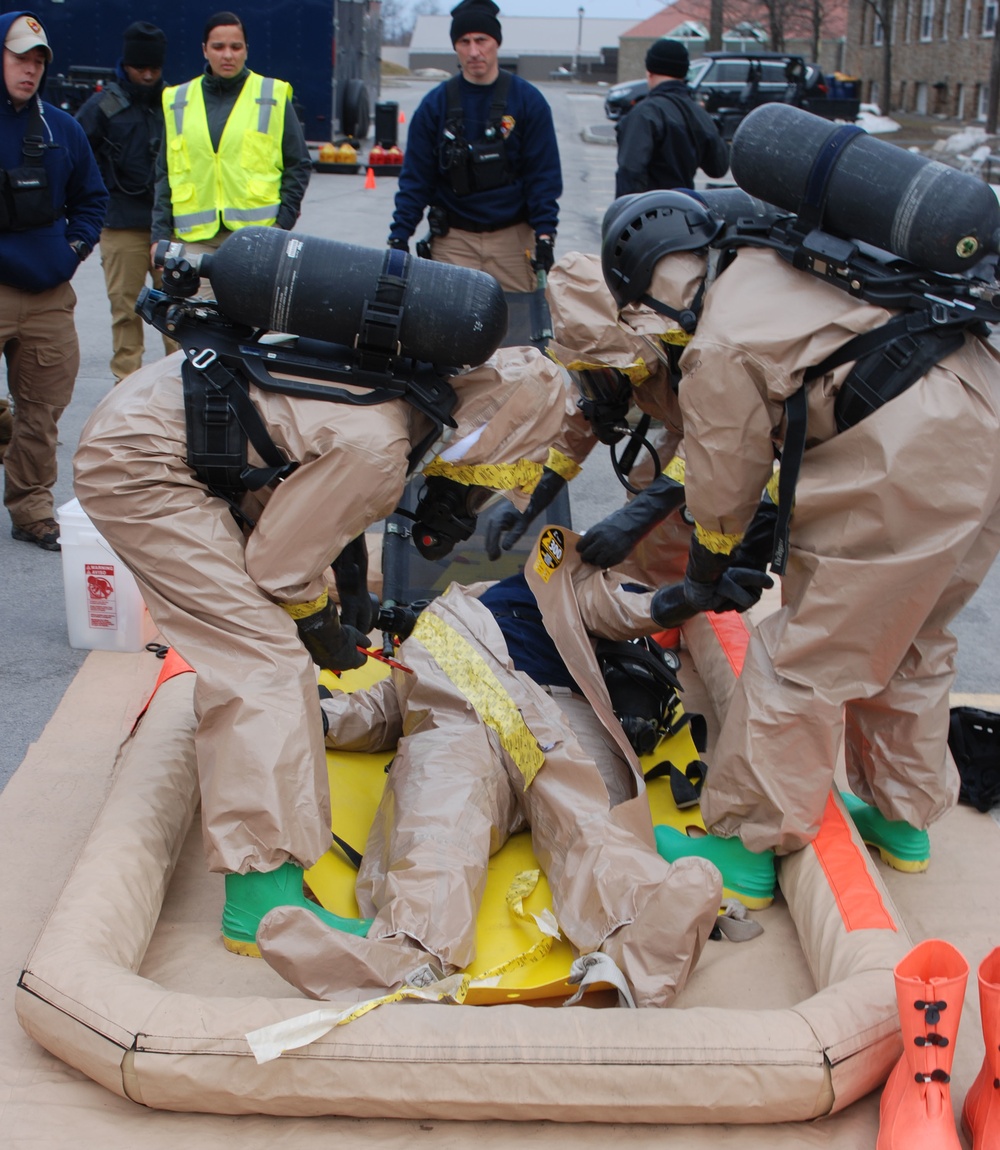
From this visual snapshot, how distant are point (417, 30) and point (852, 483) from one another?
2749 inches

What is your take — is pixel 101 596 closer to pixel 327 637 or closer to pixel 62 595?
pixel 62 595

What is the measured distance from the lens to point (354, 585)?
2.95 m

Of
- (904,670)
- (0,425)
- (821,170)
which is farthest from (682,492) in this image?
(0,425)

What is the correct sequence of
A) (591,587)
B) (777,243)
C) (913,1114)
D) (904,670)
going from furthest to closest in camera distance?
1. (591,587)
2. (904,670)
3. (777,243)
4. (913,1114)

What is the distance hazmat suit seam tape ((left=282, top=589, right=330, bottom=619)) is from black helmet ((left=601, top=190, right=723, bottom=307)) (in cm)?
103

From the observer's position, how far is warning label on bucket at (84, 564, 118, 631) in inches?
150

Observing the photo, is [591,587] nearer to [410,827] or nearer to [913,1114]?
[410,827]

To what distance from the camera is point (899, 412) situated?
96.5 inches

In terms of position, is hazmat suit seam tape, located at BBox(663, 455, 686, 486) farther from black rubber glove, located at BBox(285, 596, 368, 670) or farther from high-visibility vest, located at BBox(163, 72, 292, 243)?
high-visibility vest, located at BBox(163, 72, 292, 243)

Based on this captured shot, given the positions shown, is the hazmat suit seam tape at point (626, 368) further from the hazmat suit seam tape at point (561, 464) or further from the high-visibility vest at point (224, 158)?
the high-visibility vest at point (224, 158)

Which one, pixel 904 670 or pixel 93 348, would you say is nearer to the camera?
pixel 904 670

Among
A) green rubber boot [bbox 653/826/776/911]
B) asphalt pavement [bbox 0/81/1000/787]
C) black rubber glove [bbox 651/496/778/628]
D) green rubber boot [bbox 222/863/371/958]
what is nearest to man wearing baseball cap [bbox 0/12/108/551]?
asphalt pavement [bbox 0/81/1000/787]

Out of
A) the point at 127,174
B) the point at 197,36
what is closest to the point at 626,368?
the point at 127,174

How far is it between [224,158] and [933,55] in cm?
3018
